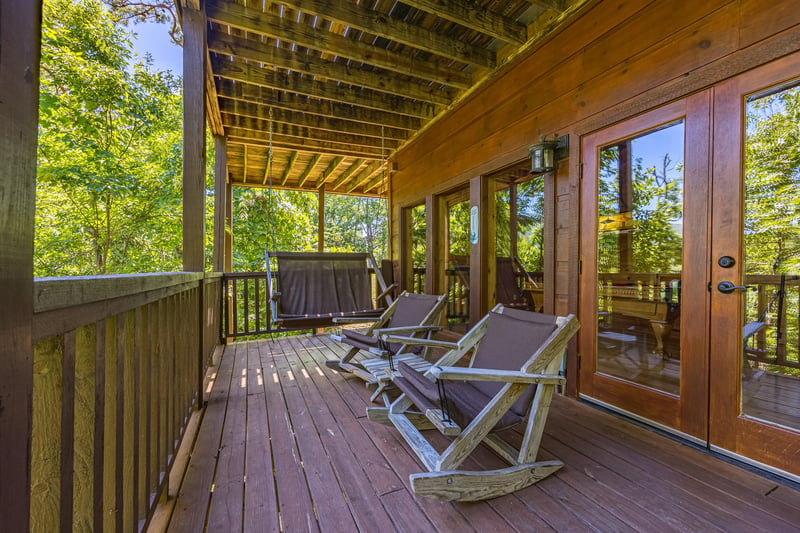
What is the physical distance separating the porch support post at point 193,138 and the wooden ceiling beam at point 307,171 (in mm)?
3673

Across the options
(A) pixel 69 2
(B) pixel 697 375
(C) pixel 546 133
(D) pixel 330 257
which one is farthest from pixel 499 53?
(A) pixel 69 2

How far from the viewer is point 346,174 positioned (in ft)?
23.4

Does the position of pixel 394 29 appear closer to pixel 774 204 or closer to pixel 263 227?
pixel 774 204

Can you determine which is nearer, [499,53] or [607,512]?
[607,512]

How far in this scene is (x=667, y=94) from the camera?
Result: 6.84ft

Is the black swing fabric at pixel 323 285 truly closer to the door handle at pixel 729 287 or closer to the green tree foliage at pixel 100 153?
the door handle at pixel 729 287

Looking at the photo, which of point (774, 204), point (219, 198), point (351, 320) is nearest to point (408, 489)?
point (351, 320)

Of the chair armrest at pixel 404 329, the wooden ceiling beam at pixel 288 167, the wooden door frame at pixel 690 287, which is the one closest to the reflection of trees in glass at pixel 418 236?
the wooden ceiling beam at pixel 288 167

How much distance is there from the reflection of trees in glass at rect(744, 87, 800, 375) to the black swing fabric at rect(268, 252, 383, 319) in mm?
3009

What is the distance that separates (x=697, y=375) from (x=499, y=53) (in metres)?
3.22

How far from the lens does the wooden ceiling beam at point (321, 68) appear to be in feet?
10.5

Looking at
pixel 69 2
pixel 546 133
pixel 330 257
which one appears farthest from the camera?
pixel 69 2

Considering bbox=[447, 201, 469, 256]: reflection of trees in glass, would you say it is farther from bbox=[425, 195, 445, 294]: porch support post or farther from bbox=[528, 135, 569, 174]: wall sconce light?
bbox=[528, 135, 569, 174]: wall sconce light

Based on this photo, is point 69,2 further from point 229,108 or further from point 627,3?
point 627,3
